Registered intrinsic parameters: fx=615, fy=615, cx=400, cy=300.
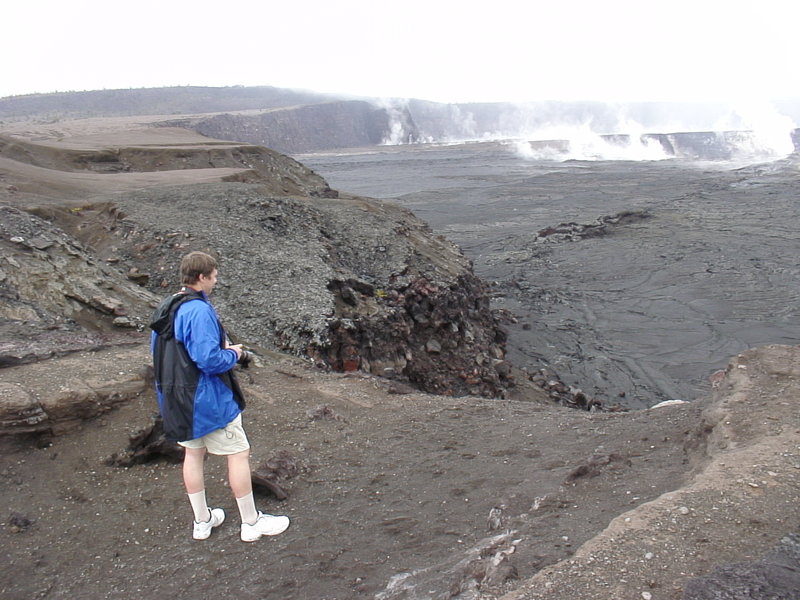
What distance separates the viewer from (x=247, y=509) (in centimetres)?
350

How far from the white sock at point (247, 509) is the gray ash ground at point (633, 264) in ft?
30.9

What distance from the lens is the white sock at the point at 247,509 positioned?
348cm

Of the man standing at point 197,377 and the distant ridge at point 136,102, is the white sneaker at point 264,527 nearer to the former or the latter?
the man standing at point 197,377

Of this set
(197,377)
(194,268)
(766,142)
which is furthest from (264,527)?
(766,142)

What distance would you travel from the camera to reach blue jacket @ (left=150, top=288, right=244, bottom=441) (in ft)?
10.2

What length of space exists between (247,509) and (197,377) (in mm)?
870

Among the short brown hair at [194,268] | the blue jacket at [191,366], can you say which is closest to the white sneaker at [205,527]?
the blue jacket at [191,366]

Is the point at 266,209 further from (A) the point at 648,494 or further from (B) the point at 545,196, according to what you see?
(B) the point at 545,196

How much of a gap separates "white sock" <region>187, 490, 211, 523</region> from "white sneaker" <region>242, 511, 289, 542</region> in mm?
230

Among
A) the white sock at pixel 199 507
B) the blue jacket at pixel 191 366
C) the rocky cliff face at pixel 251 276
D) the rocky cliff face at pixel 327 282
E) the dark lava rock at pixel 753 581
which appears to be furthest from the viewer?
the rocky cliff face at pixel 327 282

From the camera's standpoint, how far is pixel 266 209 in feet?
41.5

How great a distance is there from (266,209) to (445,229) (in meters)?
16.4

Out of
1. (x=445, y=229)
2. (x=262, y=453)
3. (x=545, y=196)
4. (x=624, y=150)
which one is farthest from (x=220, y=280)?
(x=624, y=150)

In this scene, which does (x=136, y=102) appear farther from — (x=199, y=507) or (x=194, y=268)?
(x=199, y=507)
